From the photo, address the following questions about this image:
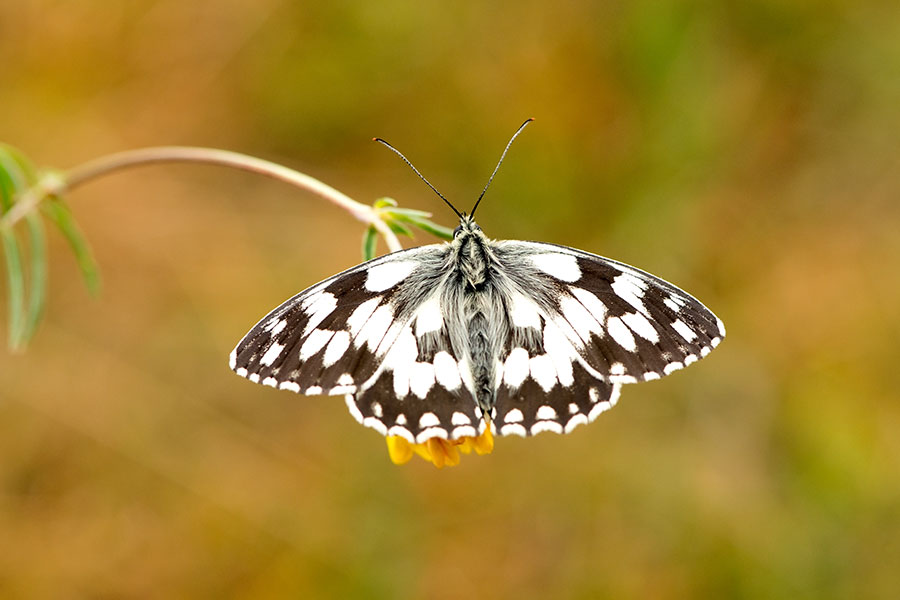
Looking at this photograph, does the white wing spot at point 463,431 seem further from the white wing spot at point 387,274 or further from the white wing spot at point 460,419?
the white wing spot at point 387,274

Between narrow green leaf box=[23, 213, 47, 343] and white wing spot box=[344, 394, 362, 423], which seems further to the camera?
narrow green leaf box=[23, 213, 47, 343]

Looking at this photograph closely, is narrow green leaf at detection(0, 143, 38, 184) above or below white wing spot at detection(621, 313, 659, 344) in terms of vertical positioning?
above

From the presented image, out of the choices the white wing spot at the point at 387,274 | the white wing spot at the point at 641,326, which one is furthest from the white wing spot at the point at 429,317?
the white wing spot at the point at 641,326

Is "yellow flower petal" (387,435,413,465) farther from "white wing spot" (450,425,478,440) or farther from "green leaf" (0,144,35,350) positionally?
"green leaf" (0,144,35,350)

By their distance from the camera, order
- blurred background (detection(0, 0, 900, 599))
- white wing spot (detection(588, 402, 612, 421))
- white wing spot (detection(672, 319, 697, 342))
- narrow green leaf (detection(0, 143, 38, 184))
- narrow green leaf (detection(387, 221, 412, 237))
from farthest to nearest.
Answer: blurred background (detection(0, 0, 900, 599))
narrow green leaf (detection(0, 143, 38, 184))
narrow green leaf (detection(387, 221, 412, 237))
white wing spot (detection(672, 319, 697, 342))
white wing spot (detection(588, 402, 612, 421))

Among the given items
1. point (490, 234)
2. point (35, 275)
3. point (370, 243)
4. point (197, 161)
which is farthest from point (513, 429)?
point (490, 234)

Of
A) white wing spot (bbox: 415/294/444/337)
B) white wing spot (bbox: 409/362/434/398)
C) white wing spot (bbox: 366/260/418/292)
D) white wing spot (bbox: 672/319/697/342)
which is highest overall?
white wing spot (bbox: 366/260/418/292)

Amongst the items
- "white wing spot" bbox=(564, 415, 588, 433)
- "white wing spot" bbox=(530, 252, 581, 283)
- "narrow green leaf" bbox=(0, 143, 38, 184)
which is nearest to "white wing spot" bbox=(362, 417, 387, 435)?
"white wing spot" bbox=(564, 415, 588, 433)
